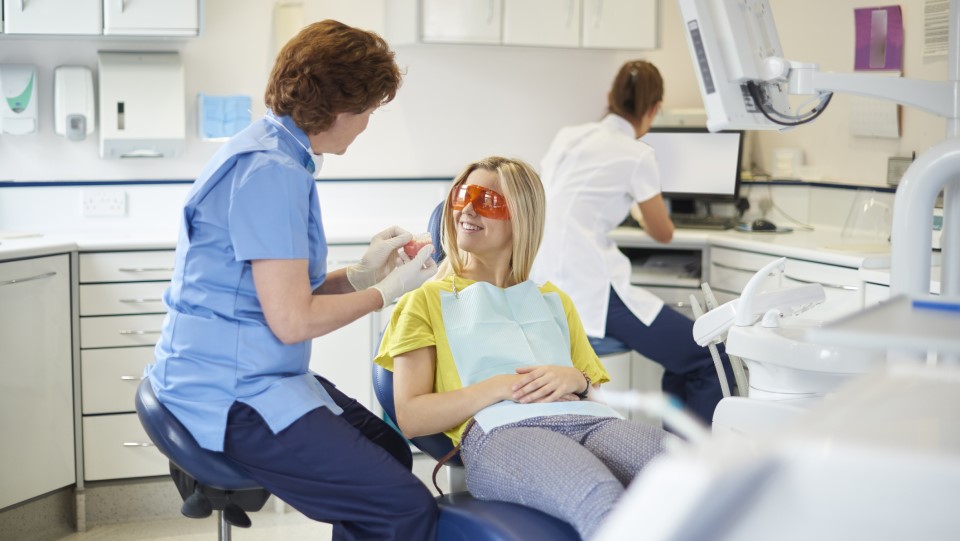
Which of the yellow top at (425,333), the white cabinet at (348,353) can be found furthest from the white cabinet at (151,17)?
the yellow top at (425,333)

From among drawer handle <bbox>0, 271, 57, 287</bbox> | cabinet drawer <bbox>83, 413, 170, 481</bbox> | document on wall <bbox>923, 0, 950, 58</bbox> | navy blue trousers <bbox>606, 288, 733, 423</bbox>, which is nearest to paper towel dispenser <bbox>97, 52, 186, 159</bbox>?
drawer handle <bbox>0, 271, 57, 287</bbox>

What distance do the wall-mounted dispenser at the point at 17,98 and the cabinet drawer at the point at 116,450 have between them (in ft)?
3.48

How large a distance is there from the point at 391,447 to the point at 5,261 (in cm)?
147

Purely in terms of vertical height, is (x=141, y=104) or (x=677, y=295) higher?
(x=141, y=104)

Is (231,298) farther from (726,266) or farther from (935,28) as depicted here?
(935,28)

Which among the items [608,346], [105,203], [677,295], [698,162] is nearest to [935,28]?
[698,162]

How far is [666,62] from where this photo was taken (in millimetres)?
4664

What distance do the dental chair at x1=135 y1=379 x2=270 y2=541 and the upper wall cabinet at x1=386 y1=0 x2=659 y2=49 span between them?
219 centimetres

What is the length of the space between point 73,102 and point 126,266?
709mm

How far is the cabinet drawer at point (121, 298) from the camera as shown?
3262mm

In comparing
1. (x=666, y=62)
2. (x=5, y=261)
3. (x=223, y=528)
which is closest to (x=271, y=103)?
(x=223, y=528)

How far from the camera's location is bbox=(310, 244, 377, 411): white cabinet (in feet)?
11.6

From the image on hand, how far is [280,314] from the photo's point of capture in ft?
6.13

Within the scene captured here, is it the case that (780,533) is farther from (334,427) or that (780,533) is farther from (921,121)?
(921,121)
